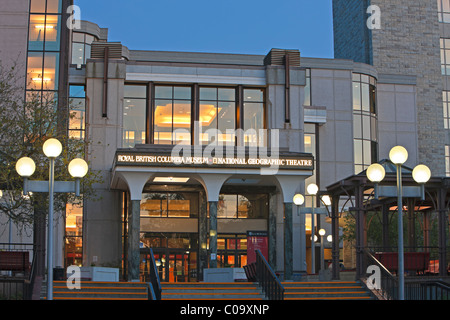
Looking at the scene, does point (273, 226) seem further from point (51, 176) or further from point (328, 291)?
point (51, 176)

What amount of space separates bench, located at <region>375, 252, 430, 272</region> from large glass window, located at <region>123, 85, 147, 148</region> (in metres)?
18.6

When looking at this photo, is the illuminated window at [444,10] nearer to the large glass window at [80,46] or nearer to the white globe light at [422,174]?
the large glass window at [80,46]

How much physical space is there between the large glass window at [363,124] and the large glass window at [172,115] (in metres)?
25.8

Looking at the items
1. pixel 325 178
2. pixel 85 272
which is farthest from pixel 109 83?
pixel 325 178

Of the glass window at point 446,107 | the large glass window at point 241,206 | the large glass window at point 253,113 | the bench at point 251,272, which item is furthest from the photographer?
the glass window at point 446,107

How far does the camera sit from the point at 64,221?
42469 mm

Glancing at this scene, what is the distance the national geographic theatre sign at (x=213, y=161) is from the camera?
30828mm

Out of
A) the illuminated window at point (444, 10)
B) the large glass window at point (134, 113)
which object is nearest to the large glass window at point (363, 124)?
the illuminated window at point (444, 10)

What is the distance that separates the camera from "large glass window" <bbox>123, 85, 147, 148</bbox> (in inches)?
1587

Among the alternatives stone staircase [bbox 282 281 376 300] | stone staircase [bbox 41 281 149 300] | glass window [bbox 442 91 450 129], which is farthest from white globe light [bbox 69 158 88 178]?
glass window [bbox 442 91 450 129]

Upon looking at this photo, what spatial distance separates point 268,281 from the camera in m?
24.0

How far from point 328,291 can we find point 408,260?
134 inches

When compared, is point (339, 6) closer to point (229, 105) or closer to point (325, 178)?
point (325, 178)

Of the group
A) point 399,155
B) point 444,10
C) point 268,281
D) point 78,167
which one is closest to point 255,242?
point 268,281
